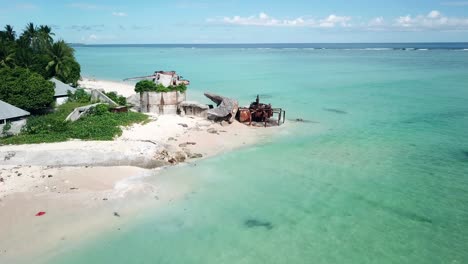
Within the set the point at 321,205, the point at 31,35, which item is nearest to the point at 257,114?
the point at 321,205

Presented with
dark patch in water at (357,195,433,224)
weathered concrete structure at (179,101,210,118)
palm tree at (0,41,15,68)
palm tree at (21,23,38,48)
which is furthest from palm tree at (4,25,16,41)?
dark patch in water at (357,195,433,224)

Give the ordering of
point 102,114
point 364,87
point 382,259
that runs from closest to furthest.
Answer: point 382,259
point 102,114
point 364,87

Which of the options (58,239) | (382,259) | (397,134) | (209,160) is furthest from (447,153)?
(58,239)

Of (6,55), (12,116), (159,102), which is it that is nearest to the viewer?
(12,116)

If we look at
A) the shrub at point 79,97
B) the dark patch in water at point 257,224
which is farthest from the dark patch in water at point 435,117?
the shrub at point 79,97

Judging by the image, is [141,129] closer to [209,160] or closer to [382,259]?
[209,160]

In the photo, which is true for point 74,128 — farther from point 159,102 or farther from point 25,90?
point 159,102
